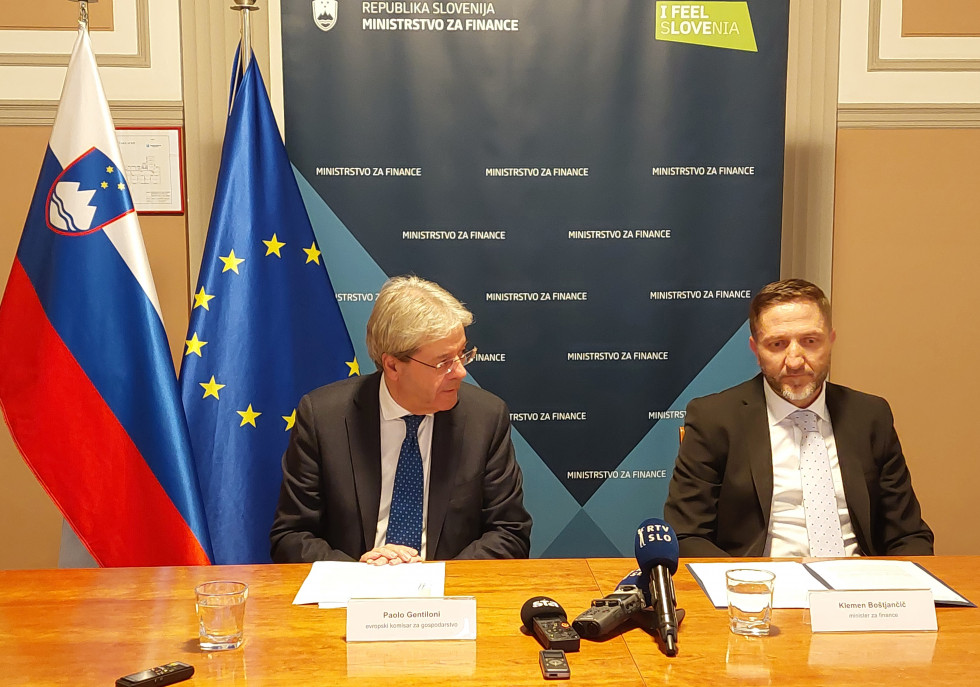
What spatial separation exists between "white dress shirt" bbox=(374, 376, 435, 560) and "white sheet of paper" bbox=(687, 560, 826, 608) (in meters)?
0.77

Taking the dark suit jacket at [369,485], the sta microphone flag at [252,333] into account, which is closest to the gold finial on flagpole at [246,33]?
the sta microphone flag at [252,333]

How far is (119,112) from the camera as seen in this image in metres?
3.44

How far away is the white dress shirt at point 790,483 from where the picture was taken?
7.81 feet

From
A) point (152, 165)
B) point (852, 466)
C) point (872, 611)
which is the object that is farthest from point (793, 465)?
point (152, 165)

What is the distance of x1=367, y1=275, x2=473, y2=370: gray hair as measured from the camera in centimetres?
236

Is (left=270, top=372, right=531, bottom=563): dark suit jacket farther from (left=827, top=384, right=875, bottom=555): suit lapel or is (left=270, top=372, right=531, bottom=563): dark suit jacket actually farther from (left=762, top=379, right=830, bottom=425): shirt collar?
(left=827, top=384, right=875, bottom=555): suit lapel

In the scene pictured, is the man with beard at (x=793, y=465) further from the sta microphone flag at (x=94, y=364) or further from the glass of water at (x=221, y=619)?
the sta microphone flag at (x=94, y=364)

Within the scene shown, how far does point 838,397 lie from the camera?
252 centimetres

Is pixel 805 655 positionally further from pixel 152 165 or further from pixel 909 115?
pixel 152 165

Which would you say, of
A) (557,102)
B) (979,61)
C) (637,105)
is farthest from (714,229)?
(979,61)

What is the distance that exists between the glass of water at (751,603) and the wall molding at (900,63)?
275cm

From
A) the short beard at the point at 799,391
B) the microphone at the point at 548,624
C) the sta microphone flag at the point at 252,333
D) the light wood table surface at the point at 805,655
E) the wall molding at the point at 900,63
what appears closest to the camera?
the light wood table surface at the point at 805,655

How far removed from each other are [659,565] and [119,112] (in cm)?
286

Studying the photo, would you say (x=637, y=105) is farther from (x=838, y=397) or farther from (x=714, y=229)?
(x=838, y=397)
